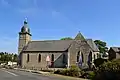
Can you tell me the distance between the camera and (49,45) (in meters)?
86.3

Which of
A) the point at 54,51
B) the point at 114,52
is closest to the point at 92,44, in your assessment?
the point at 114,52

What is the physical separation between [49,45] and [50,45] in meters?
0.41

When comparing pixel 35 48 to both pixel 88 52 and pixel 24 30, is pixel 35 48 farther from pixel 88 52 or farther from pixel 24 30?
pixel 88 52

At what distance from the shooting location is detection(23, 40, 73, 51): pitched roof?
272 ft

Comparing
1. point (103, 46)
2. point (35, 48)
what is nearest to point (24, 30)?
point (35, 48)

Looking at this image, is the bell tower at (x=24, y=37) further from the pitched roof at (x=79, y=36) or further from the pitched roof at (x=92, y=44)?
the pitched roof at (x=92, y=44)

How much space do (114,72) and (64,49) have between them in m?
64.2

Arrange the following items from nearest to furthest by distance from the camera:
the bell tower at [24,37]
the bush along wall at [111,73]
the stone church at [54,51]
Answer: the bush along wall at [111,73], the stone church at [54,51], the bell tower at [24,37]

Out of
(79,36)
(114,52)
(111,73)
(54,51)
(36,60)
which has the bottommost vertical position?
(111,73)

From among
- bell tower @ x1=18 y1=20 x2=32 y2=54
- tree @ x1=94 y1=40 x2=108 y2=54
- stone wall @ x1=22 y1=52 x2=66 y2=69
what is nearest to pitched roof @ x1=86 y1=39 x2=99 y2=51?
stone wall @ x1=22 y1=52 x2=66 y2=69

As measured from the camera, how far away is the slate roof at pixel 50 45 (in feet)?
270

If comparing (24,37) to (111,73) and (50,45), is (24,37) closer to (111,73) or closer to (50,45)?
(50,45)

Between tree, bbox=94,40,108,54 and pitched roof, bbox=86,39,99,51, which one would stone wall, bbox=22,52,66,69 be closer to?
pitched roof, bbox=86,39,99,51

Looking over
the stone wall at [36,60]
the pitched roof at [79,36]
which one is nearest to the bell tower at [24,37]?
the stone wall at [36,60]
